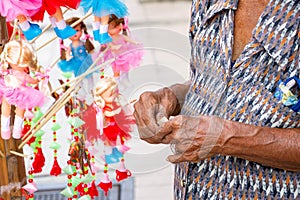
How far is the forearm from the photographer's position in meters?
1.04

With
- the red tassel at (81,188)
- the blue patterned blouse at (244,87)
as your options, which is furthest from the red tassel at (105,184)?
the blue patterned blouse at (244,87)

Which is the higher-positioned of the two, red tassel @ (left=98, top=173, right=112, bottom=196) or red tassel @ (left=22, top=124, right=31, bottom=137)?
red tassel @ (left=22, top=124, right=31, bottom=137)

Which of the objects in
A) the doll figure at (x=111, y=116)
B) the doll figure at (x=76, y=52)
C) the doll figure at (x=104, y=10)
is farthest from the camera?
the doll figure at (x=76, y=52)

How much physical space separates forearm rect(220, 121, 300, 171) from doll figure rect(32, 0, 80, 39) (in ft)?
1.24

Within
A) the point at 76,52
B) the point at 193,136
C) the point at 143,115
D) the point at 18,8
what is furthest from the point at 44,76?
the point at 193,136

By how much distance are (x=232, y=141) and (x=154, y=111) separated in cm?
15

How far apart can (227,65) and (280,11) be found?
122mm

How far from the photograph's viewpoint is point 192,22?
122 centimetres

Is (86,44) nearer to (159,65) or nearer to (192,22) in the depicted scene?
(192,22)

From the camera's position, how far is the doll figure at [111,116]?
1113mm

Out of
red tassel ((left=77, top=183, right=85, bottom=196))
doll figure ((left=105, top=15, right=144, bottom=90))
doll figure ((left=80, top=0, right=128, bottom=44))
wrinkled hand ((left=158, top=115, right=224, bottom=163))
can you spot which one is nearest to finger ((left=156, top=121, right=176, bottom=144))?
wrinkled hand ((left=158, top=115, right=224, bottom=163))

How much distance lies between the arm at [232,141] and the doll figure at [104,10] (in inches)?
12.4

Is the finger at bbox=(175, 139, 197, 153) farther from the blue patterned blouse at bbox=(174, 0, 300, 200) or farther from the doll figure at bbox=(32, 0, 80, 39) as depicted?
the doll figure at bbox=(32, 0, 80, 39)

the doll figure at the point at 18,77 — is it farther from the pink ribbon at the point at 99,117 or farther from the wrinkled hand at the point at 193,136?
the wrinkled hand at the point at 193,136
